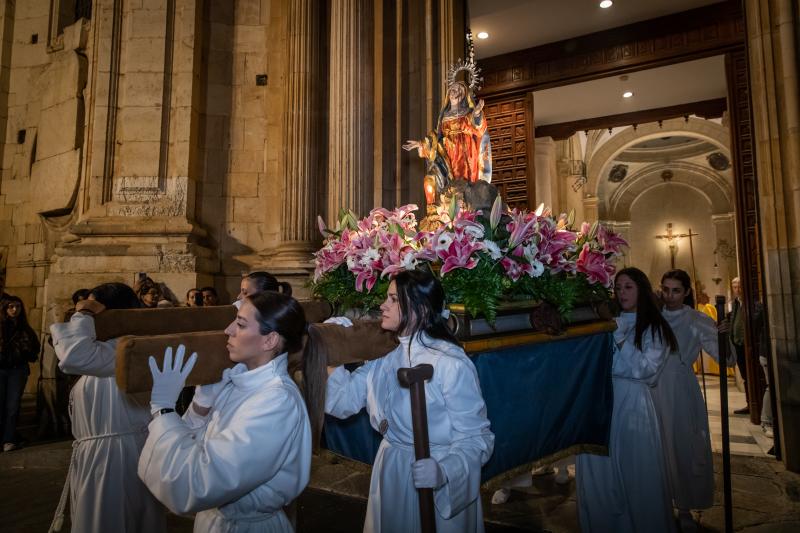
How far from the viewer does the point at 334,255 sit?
3.39 metres

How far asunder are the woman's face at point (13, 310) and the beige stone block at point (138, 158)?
6.84 feet

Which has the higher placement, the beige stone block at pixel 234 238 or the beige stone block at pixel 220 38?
the beige stone block at pixel 220 38

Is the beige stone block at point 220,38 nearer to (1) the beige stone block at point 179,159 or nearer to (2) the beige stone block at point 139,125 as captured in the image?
(2) the beige stone block at point 139,125

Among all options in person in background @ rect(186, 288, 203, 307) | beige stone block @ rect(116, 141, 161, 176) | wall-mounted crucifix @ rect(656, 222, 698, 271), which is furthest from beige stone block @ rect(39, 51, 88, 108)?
wall-mounted crucifix @ rect(656, 222, 698, 271)

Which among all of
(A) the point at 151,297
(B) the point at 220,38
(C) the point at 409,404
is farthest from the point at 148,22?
(C) the point at 409,404

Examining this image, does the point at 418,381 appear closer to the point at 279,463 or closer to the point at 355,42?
the point at 279,463

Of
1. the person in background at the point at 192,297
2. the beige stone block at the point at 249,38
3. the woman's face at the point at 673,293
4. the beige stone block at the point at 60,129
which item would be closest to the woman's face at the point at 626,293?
the woman's face at the point at 673,293

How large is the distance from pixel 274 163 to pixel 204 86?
1550 millimetres

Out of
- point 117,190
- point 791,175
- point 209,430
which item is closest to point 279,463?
point 209,430

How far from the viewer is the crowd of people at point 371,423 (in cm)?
166

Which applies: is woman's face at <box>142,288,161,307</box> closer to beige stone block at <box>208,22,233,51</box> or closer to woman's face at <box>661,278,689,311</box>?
beige stone block at <box>208,22,233,51</box>

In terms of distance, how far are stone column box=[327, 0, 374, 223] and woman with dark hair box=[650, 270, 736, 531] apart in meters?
3.80

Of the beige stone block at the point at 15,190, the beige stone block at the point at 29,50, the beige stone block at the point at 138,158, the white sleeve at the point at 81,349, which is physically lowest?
the white sleeve at the point at 81,349

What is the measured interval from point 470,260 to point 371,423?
1029 mm
